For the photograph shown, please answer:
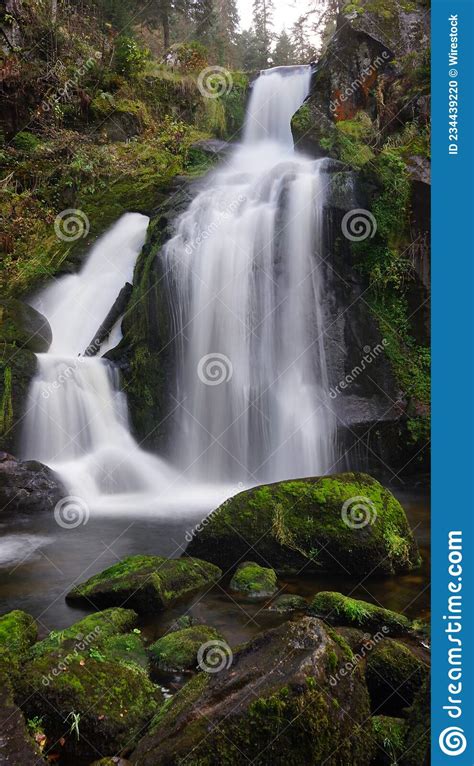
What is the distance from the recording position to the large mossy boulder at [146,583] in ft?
17.7

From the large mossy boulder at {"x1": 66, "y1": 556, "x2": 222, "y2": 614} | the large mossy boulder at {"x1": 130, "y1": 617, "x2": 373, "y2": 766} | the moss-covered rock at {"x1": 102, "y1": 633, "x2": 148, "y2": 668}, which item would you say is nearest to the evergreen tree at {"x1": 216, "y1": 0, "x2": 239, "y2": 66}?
the large mossy boulder at {"x1": 66, "y1": 556, "x2": 222, "y2": 614}

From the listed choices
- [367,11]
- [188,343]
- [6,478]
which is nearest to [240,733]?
[6,478]

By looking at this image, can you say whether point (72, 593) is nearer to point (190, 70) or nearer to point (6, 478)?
point (6, 478)

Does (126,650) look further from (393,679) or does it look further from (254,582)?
(393,679)

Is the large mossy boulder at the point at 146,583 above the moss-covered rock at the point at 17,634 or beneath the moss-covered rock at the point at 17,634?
beneath

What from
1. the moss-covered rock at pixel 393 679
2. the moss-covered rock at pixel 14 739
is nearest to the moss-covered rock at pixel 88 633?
the moss-covered rock at pixel 14 739

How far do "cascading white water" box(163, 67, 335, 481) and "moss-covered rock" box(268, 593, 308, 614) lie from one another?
578 centimetres

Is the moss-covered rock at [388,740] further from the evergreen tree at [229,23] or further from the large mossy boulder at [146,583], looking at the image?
the evergreen tree at [229,23]

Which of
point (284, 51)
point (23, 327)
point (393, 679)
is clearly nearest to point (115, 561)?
point (393, 679)

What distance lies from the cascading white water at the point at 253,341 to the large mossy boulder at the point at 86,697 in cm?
747

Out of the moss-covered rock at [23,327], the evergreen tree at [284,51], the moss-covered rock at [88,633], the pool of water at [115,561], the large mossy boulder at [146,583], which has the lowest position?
the pool of water at [115,561]

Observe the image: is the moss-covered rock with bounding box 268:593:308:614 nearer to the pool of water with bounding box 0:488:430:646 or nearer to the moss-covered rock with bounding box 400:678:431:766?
the pool of water with bounding box 0:488:430:646
